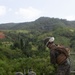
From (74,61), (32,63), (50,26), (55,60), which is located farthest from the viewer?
(50,26)

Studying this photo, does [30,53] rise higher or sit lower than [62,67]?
lower

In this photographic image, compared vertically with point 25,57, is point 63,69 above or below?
above

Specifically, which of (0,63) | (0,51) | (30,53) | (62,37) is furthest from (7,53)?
(62,37)

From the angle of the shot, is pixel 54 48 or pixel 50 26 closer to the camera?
pixel 54 48

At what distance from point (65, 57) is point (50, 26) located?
7495 inches

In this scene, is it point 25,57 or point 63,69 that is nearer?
point 63,69

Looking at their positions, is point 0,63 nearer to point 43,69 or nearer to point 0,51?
point 43,69

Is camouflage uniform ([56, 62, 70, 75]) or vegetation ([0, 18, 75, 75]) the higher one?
camouflage uniform ([56, 62, 70, 75])

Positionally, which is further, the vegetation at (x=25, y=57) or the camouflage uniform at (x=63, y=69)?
the vegetation at (x=25, y=57)

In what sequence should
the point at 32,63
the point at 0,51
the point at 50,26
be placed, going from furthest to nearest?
1. the point at 50,26
2. the point at 0,51
3. the point at 32,63

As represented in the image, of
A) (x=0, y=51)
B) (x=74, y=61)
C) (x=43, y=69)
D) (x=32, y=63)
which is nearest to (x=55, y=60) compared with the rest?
(x=74, y=61)

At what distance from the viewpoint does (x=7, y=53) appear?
3504 inches

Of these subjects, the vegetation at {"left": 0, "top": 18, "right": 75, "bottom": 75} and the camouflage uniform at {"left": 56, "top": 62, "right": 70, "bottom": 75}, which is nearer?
the camouflage uniform at {"left": 56, "top": 62, "right": 70, "bottom": 75}

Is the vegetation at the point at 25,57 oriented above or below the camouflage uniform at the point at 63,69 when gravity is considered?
below
